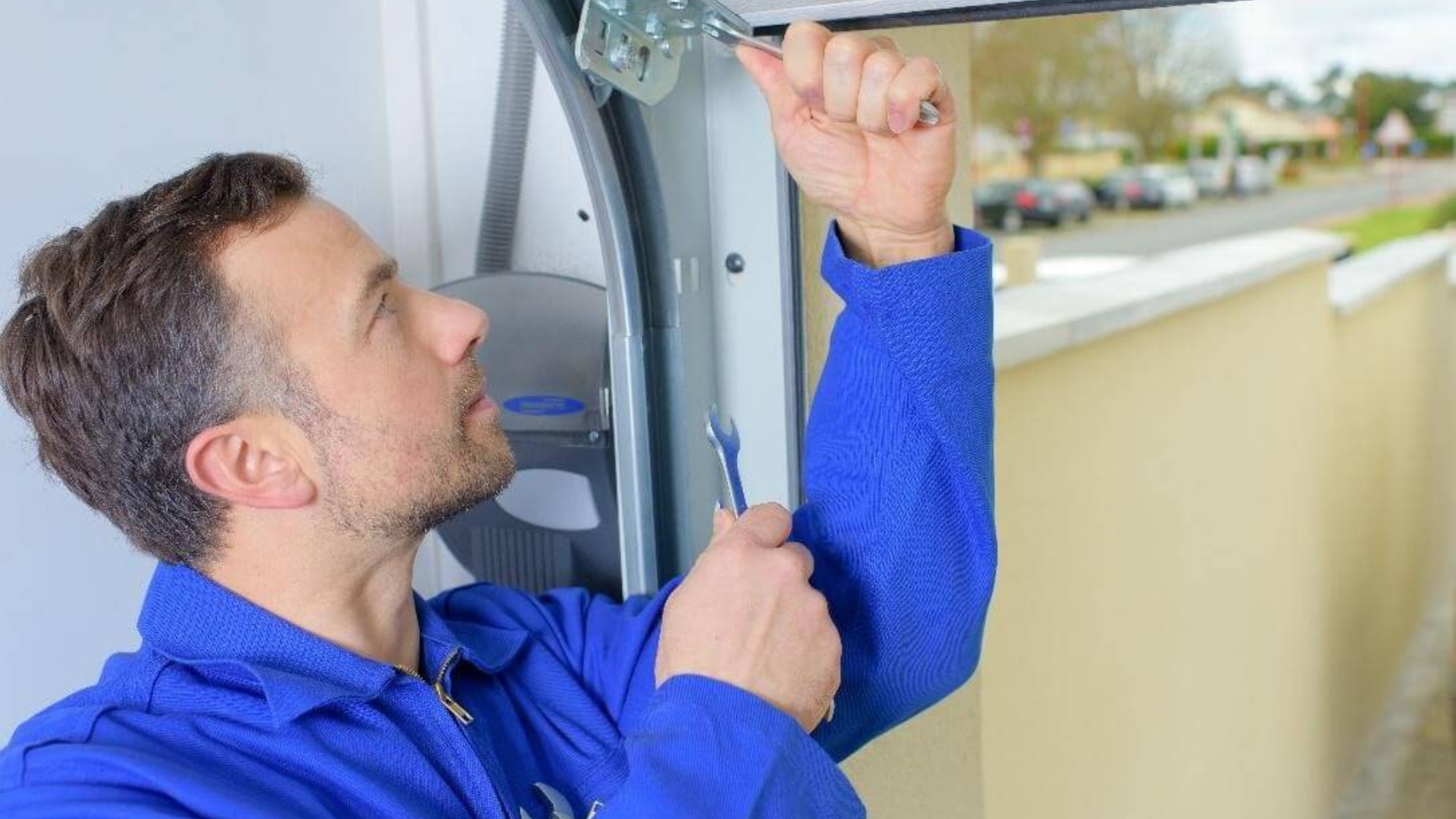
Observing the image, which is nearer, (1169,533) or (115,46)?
(115,46)

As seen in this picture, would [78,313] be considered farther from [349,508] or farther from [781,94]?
[781,94]

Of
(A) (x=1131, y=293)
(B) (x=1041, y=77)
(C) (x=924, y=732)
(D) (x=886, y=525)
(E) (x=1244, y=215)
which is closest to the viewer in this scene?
(D) (x=886, y=525)

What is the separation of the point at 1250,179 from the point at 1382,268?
A: 269 cm

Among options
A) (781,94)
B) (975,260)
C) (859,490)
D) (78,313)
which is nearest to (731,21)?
(781,94)

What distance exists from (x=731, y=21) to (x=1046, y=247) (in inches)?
224

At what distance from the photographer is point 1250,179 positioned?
7.96 meters

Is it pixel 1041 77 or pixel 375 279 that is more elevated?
pixel 1041 77

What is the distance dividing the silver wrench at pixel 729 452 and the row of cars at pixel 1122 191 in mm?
6365

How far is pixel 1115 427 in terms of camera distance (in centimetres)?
250

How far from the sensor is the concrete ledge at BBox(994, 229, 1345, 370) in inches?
81.7

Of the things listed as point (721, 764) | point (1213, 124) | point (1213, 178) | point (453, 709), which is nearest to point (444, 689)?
point (453, 709)

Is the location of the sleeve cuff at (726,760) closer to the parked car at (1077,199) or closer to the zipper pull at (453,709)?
the zipper pull at (453,709)

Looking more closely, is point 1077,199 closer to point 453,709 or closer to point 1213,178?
point 1213,178

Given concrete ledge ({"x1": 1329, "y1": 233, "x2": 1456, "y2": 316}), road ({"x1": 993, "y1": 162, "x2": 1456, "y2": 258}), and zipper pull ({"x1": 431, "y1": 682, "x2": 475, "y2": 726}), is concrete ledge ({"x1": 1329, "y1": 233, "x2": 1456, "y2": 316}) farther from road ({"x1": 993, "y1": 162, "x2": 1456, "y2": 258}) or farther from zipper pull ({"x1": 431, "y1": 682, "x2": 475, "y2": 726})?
zipper pull ({"x1": 431, "y1": 682, "x2": 475, "y2": 726})
